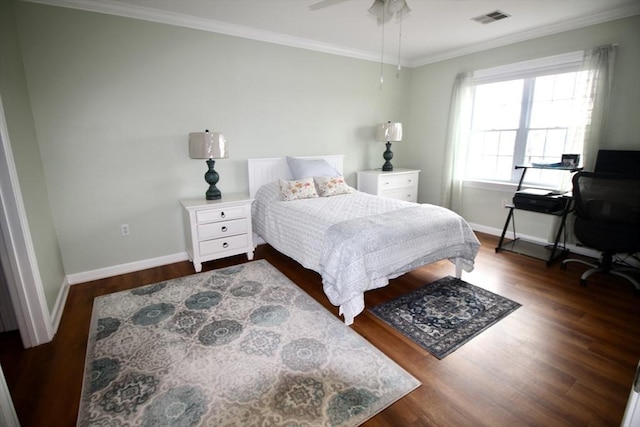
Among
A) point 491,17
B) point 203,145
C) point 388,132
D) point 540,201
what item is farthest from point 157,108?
point 540,201

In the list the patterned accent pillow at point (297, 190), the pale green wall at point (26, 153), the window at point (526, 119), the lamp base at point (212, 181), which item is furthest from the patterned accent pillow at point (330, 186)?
the pale green wall at point (26, 153)

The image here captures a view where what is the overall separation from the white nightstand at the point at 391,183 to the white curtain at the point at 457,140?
475 millimetres

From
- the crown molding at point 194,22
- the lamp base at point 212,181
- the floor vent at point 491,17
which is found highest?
the floor vent at point 491,17

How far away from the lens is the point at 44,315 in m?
2.00

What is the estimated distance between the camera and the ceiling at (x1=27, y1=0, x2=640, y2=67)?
8.93ft

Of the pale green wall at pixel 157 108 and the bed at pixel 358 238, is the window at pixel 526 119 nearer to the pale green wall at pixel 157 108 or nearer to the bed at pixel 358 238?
the pale green wall at pixel 157 108

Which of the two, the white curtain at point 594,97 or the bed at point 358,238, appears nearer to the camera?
the bed at point 358,238

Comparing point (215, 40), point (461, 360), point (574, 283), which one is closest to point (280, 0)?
point (215, 40)

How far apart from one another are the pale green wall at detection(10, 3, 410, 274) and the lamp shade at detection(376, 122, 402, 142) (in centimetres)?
108

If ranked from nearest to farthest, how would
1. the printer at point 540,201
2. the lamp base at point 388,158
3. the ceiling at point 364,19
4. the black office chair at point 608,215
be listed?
the black office chair at point 608,215
the ceiling at point 364,19
the printer at point 540,201
the lamp base at point 388,158

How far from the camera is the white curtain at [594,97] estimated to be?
3.01m

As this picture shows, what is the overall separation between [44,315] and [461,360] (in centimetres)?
275

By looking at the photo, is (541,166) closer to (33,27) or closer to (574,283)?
(574,283)

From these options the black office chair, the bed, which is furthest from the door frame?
A: the black office chair
